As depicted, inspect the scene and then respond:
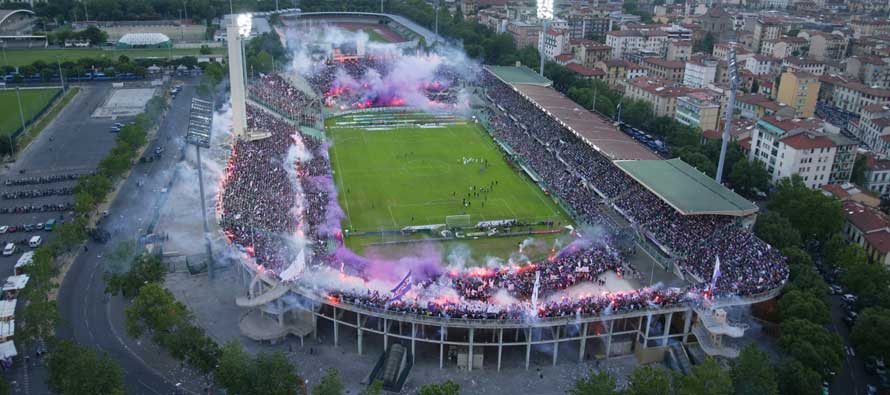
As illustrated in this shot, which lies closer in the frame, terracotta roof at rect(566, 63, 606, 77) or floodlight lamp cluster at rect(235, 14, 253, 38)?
floodlight lamp cluster at rect(235, 14, 253, 38)

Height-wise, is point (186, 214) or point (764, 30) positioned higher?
point (764, 30)

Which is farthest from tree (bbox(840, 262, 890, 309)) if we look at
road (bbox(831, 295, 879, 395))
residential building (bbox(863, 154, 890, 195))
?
residential building (bbox(863, 154, 890, 195))

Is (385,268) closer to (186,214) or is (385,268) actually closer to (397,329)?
(397,329)

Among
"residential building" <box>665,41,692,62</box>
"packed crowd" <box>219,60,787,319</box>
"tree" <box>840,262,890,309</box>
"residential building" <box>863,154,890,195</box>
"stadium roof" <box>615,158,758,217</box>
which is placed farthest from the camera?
"residential building" <box>665,41,692,62</box>

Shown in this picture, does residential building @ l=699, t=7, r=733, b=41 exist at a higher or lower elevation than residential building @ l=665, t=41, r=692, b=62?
higher

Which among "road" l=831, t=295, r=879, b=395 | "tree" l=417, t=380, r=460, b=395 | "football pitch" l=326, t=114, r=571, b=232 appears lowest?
"road" l=831, t=295, r=879, b=395

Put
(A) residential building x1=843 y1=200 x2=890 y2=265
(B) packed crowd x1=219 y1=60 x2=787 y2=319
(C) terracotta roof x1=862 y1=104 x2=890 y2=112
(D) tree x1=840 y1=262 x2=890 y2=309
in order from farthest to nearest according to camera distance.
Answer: (C) terracotta roof x1=862 y1=104 x2=890 y2=112 → (A) residential building x1=843 y1=200 x2=890 y2=265 → (D) tree x1=840 y1=262 x2=890 y2=309 → (B) packed crowd x1=219 y1=60 x2=787 y2=319

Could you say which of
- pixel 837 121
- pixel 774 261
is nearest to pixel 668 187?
pixel 774 261

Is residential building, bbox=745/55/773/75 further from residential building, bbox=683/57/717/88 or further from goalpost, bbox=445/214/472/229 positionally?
goalpost, bbox=445/214/472/229

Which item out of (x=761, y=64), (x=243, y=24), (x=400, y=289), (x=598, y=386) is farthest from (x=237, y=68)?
(x=761, y=64)
